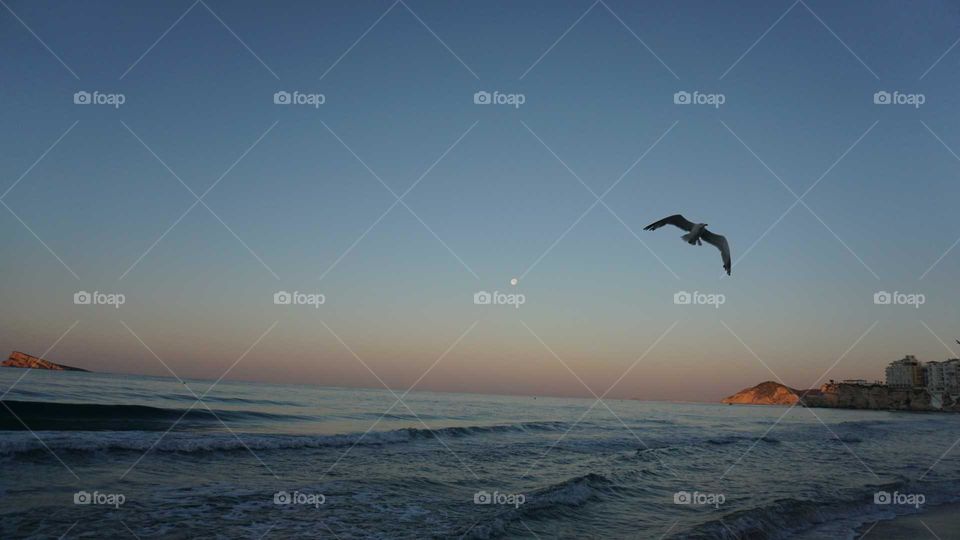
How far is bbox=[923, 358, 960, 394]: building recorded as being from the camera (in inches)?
4011

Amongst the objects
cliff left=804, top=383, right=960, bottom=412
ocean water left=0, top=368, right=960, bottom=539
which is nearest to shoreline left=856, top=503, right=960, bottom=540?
ocean water left=0, top=368, right=960, bottom=539

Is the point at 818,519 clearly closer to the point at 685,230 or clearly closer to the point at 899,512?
the point at 899,512

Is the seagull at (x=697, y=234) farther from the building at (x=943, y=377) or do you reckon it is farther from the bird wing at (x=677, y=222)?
the building at (x=943, y=377)

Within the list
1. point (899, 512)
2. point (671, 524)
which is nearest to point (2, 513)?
point (671, 524)

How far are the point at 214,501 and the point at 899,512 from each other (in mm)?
15025

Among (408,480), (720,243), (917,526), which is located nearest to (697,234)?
(720,243)

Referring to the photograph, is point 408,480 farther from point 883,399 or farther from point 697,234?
point 883,399

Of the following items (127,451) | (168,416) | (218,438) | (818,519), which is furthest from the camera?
(168,416)

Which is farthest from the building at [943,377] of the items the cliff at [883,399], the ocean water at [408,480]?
the ocean water at [408,480]

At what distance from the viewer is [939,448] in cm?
2567

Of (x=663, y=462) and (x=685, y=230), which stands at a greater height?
(x=685, y=230)

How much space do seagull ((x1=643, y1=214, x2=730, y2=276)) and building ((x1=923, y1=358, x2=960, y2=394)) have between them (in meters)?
120

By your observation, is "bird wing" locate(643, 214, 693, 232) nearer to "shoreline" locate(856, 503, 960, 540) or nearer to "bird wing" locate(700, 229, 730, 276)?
"bird wing" locate(700, 229, 730, 276)

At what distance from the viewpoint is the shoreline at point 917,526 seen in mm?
10992
